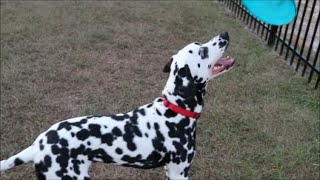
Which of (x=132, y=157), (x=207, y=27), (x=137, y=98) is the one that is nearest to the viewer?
(x=132, y=157)

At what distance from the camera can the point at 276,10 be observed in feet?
19.8

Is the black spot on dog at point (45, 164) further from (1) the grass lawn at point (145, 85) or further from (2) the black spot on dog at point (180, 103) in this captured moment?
(1) the grass lawn at point (145, 85)

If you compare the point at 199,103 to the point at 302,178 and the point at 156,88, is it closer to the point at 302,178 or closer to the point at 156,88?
the point at 302,178

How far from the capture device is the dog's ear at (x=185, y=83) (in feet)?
9.16

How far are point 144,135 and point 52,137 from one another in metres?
0.64

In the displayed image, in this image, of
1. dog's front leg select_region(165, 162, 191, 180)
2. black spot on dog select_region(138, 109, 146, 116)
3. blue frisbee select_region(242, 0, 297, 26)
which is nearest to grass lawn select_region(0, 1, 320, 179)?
blue frisbee select_region(242, 0, 297, 26)

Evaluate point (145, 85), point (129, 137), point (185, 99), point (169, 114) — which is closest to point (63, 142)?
point (129, 137)

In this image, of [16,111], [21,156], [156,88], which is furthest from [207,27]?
[21,156]

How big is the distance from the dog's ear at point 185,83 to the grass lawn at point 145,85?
1.35 metres

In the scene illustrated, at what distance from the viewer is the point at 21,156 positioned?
2654 mm

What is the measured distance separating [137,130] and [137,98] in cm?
225

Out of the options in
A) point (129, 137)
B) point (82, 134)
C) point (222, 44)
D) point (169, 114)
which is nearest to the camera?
point (82, 134)

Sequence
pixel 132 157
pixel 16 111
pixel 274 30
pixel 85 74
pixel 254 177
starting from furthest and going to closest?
pixel 274 30, pixel 85 74, pixel 16 111, pixel 254 177, pixel 132 157

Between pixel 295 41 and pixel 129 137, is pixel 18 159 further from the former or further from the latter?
pixel 295 41
